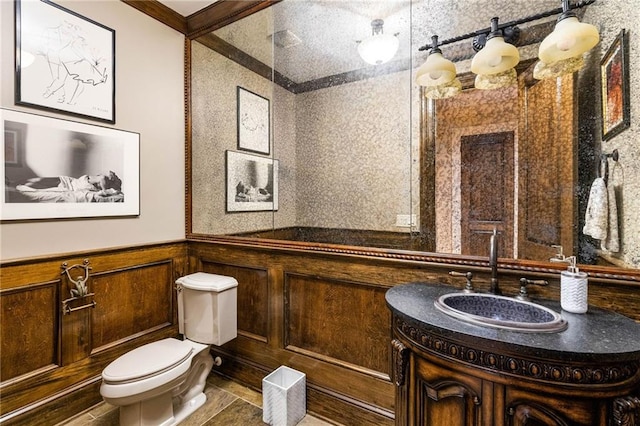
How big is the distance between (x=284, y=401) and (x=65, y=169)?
6.20ft

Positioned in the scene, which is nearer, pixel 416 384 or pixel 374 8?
pixel 416 384

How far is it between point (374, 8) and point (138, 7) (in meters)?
1.67

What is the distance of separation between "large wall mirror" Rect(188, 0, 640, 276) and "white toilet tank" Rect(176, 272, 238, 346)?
43 cm

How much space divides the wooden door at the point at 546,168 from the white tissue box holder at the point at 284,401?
146cm

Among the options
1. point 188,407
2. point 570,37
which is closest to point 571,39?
point 570,37

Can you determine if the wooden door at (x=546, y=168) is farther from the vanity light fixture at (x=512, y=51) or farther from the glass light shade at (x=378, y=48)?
the glass light shade at (x=378, y=48)

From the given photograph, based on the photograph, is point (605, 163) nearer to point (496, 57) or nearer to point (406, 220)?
point (496, 57)

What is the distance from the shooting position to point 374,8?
1.82 meters

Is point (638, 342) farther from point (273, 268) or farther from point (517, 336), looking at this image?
point (273, 268)

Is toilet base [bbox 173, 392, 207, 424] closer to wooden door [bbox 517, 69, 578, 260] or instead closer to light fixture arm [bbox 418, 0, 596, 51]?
wooden door [bbox 517, 69, 578, 260]

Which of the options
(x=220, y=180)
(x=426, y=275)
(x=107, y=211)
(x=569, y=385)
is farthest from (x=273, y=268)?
Result: (x=569, y=385)

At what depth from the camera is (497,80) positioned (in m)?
1.44

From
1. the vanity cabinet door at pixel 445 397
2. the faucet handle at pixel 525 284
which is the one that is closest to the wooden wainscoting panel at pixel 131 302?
the vanity cabinet door at pixel 445 397

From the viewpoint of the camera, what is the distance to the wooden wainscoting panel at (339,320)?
1716mm
